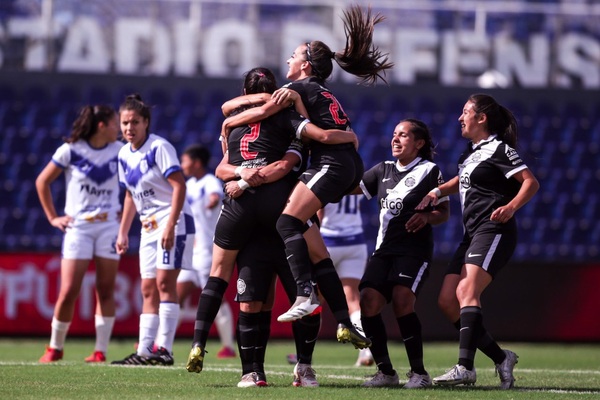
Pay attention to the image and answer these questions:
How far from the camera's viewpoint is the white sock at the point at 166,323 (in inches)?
336

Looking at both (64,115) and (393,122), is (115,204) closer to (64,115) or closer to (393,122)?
(64,115)

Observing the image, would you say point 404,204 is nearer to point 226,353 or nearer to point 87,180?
point 87,180

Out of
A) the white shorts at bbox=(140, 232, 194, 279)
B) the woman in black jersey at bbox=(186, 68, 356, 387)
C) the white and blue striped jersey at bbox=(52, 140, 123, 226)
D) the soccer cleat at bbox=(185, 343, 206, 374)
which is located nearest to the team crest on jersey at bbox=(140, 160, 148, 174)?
the white shorts at bbox=(140, 232, 194, 279)

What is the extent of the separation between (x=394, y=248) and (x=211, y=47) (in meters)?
9.91

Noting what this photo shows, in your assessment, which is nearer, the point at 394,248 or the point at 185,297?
the point at 394,248

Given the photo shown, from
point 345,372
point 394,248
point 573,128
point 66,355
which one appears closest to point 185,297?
point 66,355

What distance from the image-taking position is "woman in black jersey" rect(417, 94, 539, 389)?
6.86 meters

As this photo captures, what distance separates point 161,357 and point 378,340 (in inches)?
87.2

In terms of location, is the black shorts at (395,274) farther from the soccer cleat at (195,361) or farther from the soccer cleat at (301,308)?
the soccer cleat at (195,361)

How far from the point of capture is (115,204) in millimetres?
9359

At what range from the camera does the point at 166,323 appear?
8.54 m

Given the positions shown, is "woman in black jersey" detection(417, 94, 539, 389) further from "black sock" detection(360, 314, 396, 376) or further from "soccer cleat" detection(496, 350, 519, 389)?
"black sock" detection(360, 314, 396, 376)

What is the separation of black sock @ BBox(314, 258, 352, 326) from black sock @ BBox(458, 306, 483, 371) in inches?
36.1

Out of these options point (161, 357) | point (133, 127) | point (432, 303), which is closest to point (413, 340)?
point (161, 357)
